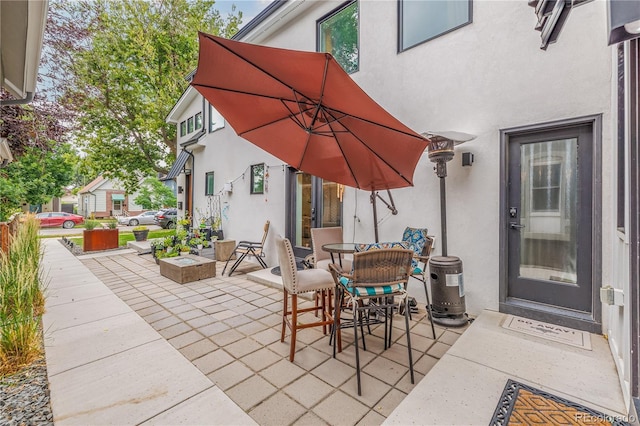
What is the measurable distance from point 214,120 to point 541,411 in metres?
10.6

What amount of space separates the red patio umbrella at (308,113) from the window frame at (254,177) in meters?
3.85

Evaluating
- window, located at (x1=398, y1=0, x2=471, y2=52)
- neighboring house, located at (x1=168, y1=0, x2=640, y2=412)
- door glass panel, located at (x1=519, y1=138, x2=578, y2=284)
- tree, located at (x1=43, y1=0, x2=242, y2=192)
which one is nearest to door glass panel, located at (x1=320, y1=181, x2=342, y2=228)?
neighboring house, located at (x1=168, y1=0, x2=640, y2=412)

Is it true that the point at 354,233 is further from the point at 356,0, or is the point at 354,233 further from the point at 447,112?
the point at 356,0

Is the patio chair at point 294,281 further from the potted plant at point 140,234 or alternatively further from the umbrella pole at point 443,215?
the potted plant at point 140,234

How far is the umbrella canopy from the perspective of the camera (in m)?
A: 2.11

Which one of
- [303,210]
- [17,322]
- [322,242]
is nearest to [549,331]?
[322,242]

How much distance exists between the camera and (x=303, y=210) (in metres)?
6.59

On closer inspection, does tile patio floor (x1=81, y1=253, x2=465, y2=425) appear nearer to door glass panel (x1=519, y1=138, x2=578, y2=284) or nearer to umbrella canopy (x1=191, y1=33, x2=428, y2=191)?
door glass panel (x1=519, y1=138, x2=578, y2=284)

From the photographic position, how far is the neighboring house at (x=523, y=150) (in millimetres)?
Answer: 2389

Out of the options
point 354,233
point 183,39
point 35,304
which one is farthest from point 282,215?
point 183,39

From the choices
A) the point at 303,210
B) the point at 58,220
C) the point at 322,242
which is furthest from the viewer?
the point at 58,220

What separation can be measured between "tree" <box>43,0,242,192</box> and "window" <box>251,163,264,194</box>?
26.9 feet

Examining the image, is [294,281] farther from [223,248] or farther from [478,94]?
[223,248]

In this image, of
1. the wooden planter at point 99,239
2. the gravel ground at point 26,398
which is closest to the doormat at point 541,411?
the gravel ground at point 26,398
